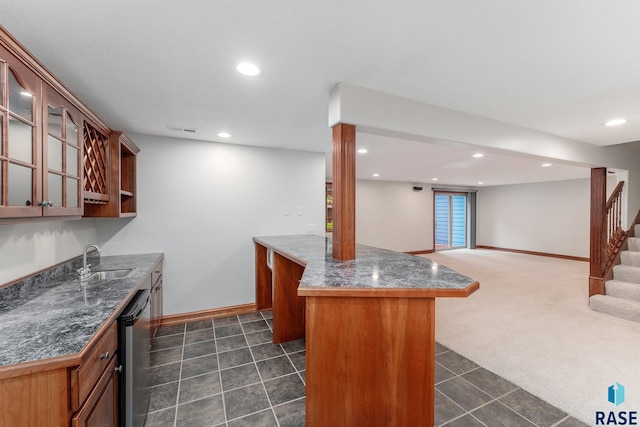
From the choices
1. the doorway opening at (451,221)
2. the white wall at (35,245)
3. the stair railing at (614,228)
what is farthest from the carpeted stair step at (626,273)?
the white wall at (35,245)

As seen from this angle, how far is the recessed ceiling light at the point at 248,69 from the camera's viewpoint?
1.64 meters

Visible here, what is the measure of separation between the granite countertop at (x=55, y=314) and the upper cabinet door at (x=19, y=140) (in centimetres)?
49

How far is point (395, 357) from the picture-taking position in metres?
1.38

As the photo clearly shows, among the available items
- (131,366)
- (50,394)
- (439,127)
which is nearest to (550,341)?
(439,127)

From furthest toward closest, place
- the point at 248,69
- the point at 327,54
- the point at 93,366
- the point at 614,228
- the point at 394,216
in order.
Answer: the point at 394,216, the point at 614,228, the point at 248,69, the point at 327,54, the point at 93,366

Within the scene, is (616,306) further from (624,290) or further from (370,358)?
(370,358)

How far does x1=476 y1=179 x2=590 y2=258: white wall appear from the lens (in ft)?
23.2

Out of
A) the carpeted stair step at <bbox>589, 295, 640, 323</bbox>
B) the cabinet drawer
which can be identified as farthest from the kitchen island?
the carpeted stair step at <bbox>589, 295, 640, 323</bbox>

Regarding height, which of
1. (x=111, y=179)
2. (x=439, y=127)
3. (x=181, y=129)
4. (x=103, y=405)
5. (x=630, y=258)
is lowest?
(x=103, y=405)

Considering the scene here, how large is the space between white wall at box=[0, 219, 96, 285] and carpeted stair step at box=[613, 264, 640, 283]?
6.50 metres

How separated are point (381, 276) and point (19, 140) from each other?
1937 mm

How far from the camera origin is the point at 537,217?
7922 mm

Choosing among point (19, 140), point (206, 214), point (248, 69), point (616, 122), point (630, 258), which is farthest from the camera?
point (630, 258)

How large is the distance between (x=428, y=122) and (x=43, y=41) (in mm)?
2498
